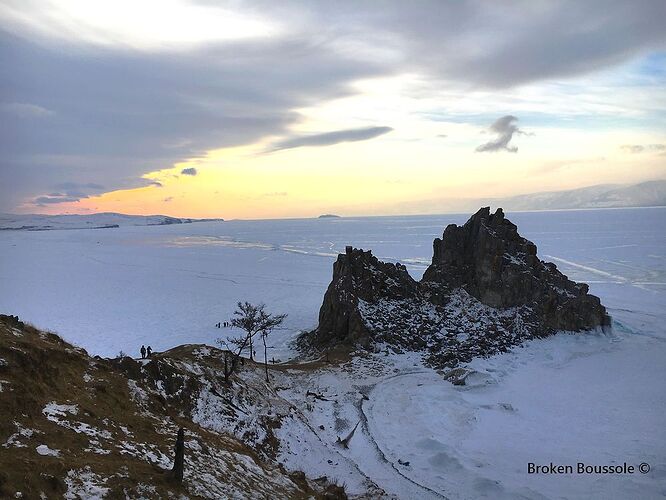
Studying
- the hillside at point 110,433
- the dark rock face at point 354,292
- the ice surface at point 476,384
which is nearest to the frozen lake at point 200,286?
the ice surface at point 476,384

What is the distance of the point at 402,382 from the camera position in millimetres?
41125

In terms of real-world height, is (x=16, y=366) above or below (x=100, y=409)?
above

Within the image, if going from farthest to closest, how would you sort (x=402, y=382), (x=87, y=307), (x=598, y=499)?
(x=87, y=307) → (x=402, y=382) → (x=598, y=499)

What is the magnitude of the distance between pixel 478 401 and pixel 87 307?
62.3 meters

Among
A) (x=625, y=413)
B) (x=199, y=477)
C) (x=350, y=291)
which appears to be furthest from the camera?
(x=350, y=291)

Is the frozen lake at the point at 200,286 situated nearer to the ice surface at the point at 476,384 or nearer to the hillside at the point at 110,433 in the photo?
the ice surface at the point at 476,384

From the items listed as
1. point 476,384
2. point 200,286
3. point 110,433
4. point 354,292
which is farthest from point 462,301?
point 200,286

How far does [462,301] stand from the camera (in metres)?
56.8

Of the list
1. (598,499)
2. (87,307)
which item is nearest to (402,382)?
(598,499)

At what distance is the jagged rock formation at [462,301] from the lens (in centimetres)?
5053

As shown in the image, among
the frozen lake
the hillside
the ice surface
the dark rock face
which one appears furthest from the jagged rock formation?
the hillside

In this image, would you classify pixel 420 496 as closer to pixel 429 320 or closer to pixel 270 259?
pixel 429 320

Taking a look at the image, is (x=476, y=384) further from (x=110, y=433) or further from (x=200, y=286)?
(x=200, y=286)

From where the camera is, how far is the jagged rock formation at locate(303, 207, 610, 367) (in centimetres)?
5053
